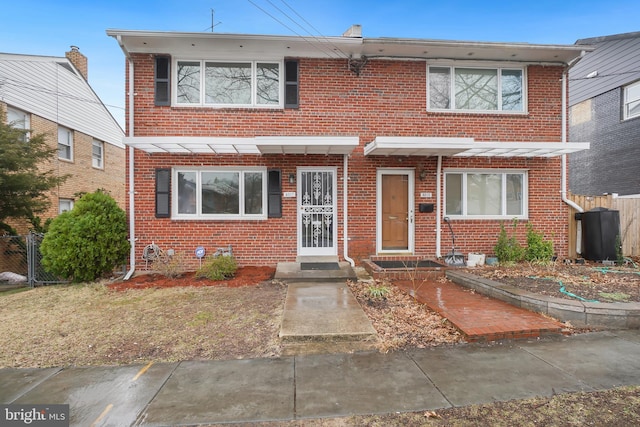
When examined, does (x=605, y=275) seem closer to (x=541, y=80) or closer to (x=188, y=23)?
(x=541, y=80)

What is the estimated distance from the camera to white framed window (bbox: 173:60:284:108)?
25.8ft

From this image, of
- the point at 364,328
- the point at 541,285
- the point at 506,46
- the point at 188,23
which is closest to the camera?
the point at 364,328

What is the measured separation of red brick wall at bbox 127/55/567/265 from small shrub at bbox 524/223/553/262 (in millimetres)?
399

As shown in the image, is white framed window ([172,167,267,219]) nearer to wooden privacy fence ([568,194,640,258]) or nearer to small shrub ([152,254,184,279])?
small shrub ([152,254,184,279])

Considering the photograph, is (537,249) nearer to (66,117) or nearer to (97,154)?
(66,117)

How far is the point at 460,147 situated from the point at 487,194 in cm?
227

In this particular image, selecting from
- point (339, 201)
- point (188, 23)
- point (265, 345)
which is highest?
point (188, 23)

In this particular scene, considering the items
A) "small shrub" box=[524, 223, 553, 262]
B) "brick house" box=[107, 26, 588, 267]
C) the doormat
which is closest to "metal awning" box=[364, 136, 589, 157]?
"brick house" box=[107, 26, 588, 267]

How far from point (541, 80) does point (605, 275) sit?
17.1 feet

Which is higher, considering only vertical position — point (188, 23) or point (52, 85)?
point (188, 23)

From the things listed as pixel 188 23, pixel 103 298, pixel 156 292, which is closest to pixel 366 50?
pixel 188 23

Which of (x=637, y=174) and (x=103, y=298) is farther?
(x=637, y=174)

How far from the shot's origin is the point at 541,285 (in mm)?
5566

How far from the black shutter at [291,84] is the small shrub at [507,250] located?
6.11 m
